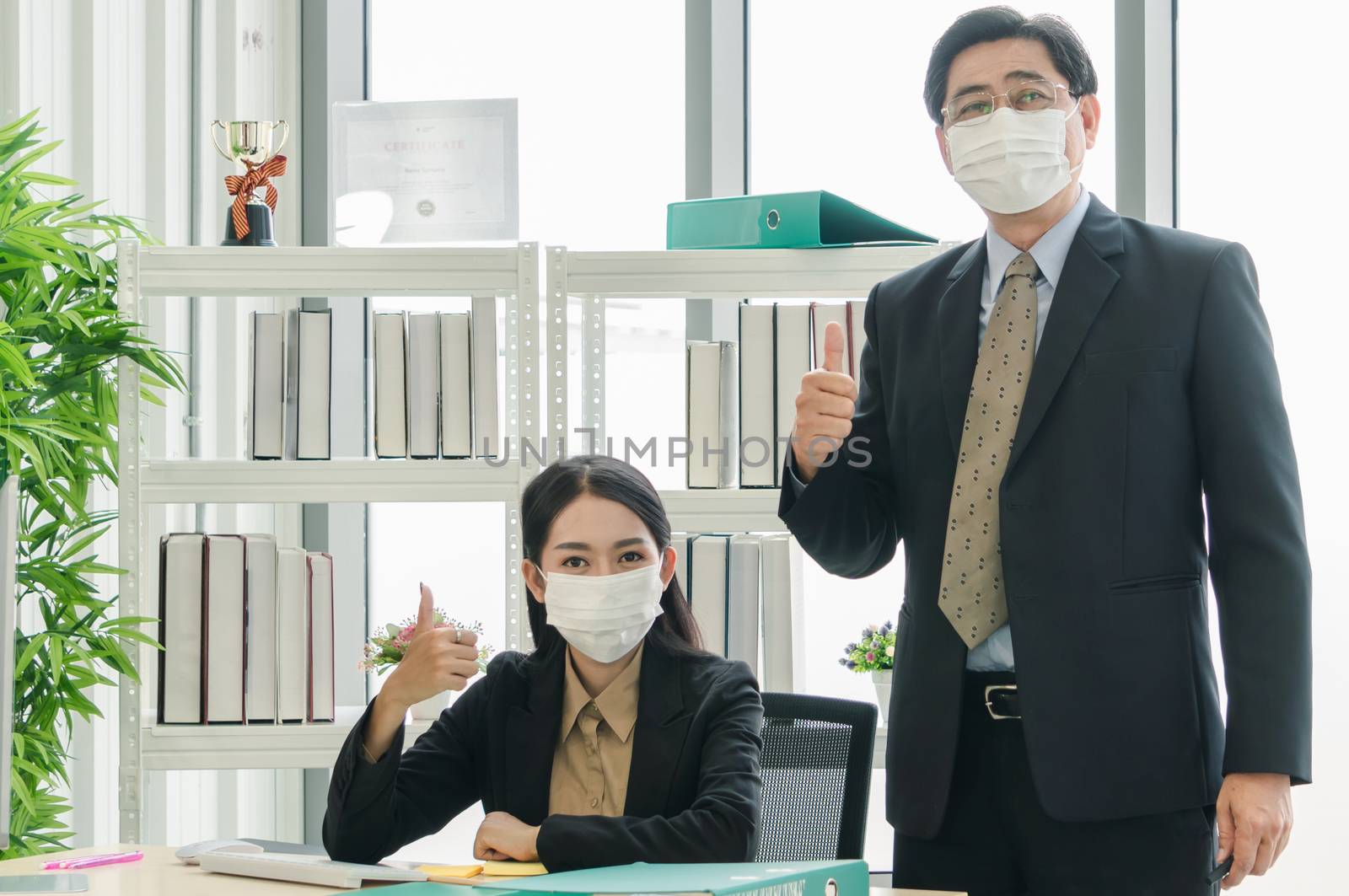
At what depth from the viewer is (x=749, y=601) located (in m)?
2.35

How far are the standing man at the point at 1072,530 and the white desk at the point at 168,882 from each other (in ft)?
0.81

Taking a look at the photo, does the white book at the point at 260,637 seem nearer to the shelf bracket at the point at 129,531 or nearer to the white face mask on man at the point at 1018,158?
the shelf bracket at the point at 129,531

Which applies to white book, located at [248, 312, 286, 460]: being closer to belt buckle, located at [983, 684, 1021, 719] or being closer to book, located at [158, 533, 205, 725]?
book, located at [158, 533, 205, 725]

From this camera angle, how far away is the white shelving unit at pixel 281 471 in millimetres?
2256

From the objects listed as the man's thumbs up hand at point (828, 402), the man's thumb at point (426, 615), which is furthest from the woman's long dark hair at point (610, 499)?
the man's thumbs up hand at point (828, 402)

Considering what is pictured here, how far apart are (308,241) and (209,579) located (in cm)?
114

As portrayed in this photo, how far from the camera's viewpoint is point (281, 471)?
2320 mm

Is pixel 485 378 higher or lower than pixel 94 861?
higher

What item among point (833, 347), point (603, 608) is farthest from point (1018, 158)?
point (603, 608)

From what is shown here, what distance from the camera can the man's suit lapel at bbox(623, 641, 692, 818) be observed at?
1564 mm

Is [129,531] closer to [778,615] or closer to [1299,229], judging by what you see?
[778,615]

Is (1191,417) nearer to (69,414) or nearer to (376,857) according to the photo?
(376,857)

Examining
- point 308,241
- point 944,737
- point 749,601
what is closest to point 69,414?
point 308,241

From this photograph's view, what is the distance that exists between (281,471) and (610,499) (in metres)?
0.92
